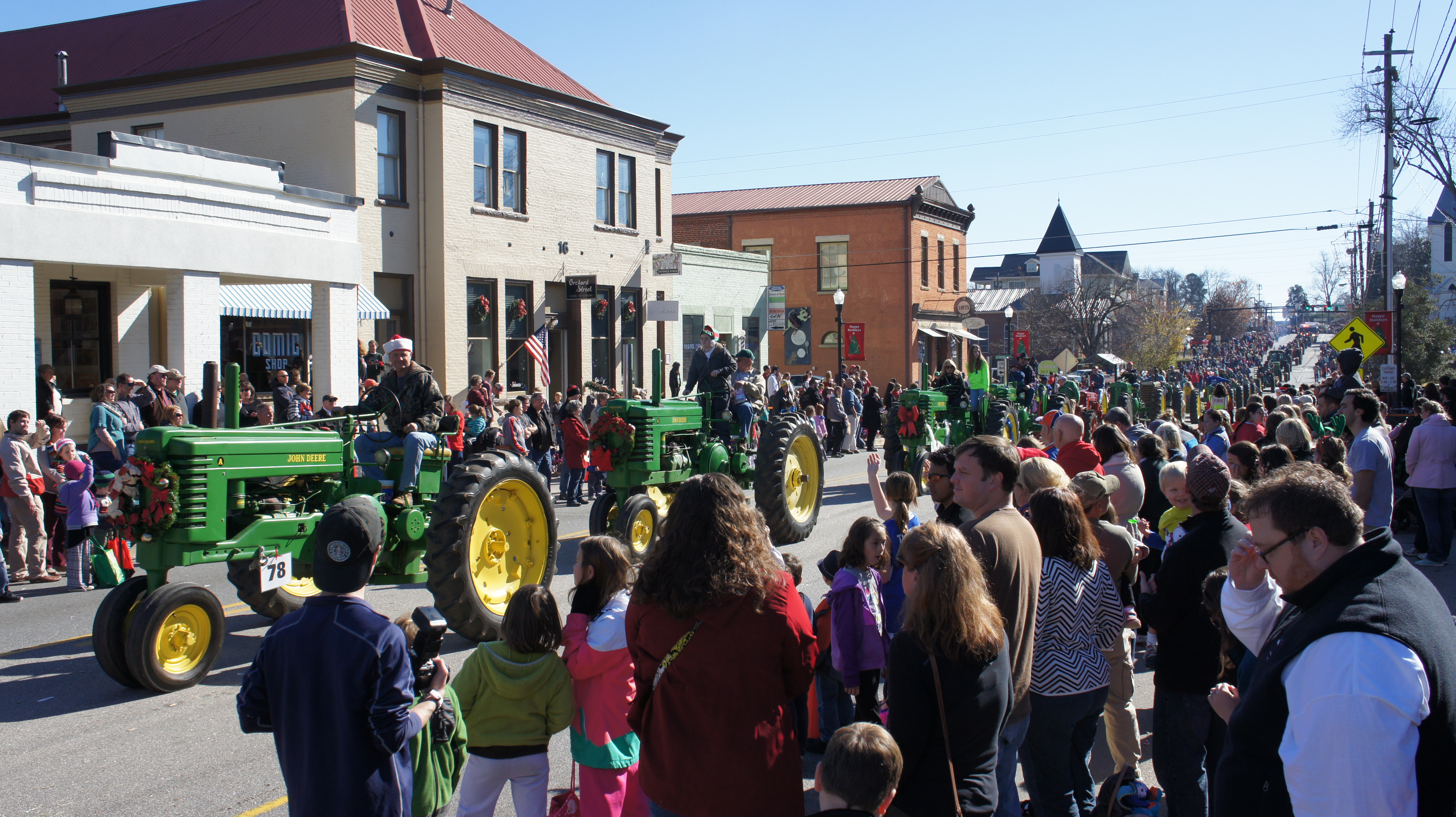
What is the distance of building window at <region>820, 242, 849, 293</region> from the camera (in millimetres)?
39906

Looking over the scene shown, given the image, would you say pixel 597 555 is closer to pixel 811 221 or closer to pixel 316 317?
pixel 316 317

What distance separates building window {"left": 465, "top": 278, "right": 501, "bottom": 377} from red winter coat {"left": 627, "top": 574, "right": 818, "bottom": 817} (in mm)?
19464

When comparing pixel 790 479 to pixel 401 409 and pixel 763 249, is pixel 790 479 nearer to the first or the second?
pixel 401 409

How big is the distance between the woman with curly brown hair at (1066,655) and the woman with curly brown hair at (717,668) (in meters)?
1.44

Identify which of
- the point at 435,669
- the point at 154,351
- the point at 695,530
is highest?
the point at 154,351

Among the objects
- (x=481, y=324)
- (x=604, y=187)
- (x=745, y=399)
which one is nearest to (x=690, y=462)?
(x=745, y=399)

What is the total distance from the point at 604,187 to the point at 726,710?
23.4 m

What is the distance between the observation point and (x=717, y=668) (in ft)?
10.0

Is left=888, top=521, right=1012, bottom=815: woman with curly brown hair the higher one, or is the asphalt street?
left=888, top=521, right=1012, bottom=815: woman with curly brown hair

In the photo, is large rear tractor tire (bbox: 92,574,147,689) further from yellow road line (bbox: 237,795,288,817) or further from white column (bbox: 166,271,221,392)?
white column (bbox: 166,271,221,392)

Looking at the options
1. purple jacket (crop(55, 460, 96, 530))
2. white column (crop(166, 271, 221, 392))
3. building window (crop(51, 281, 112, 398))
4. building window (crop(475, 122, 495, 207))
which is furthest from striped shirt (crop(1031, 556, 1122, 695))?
building window (crop(475, 122, 495, 207))

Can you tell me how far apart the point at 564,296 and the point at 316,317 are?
6848 mm

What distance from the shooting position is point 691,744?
3.07 meters

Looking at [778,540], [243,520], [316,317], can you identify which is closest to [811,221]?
[316,317]
